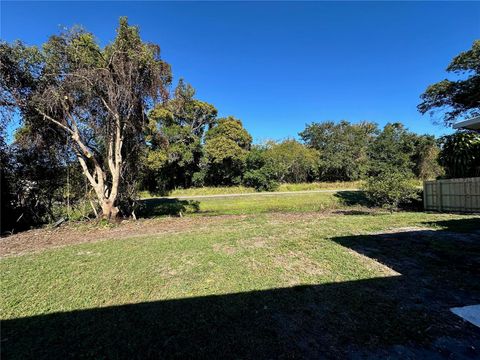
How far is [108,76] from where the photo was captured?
9.36 m

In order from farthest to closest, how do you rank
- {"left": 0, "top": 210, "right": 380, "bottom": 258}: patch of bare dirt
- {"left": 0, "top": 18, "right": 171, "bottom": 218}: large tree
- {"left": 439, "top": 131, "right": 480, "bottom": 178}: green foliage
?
{"left": 439, "top": 131, "right": 480, "bottom": 178}: green foliage, {"left": 0, "top": 18, "right": 171, "bottom": 218}: large tree, {"left": 0, "top": 210, "right": 380, "bottom": 258}: patch of bare dirt

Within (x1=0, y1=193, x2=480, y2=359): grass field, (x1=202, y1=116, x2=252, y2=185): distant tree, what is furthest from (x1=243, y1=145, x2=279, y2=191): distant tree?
(x1=0, y1=193, x2=480, y2=359): grass field

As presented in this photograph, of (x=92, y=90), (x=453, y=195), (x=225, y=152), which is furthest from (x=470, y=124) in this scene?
(x=225, y=152)

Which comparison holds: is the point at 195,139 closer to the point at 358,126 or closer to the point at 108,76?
the point at 108,76

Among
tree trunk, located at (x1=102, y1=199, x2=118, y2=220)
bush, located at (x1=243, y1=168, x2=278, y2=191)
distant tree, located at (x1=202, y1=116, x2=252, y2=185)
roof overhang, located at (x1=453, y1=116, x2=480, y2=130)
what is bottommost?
tree trunk, located at (x1=102, y1=199, x2=118, y2=220)

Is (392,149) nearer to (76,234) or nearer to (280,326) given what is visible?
(76,234)

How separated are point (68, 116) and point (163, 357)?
32.4 ft

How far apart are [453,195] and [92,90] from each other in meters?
15.1

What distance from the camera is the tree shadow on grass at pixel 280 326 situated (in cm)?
242

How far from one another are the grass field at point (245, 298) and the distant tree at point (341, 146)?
26620mm

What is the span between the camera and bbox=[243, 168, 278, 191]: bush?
26.4m

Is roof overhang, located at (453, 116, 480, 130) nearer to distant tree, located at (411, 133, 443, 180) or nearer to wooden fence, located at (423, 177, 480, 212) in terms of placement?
wooden fence, located at (423, 177, 480, 212)

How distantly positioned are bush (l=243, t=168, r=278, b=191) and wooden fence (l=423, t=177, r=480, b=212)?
14.6m

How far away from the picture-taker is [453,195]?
11.8 meters
